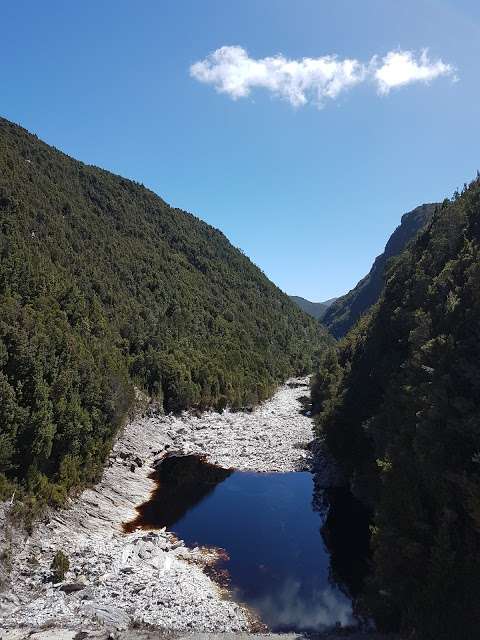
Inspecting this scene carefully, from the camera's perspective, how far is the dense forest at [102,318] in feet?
113

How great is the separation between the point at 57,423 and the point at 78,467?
4.04 m

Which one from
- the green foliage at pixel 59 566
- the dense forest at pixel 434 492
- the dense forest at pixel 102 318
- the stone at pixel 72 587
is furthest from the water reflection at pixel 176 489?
the dense forest at pixel 434 492

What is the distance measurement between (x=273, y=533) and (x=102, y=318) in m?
39.2

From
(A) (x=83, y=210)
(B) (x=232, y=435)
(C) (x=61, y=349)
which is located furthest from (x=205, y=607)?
(A) (x=83, y=210)

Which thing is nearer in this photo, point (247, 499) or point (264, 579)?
point (264, 579)

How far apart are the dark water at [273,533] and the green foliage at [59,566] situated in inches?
331

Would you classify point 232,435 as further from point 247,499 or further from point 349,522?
point 349,522

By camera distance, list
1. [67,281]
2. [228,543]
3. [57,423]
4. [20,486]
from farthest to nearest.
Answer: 1. [67,281]
2. [57,423]
3. [228,543]
4. [20,486]

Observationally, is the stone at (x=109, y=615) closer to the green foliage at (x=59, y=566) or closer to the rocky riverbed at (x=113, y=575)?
the rocky riverbed at (x=113, y=575)

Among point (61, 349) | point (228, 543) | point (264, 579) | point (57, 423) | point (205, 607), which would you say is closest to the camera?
point (205, 607)

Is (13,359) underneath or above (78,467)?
above

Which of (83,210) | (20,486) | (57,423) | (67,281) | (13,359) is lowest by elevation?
(20,486)

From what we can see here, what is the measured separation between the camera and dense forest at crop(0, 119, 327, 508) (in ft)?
113

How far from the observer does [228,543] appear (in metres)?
33.4
